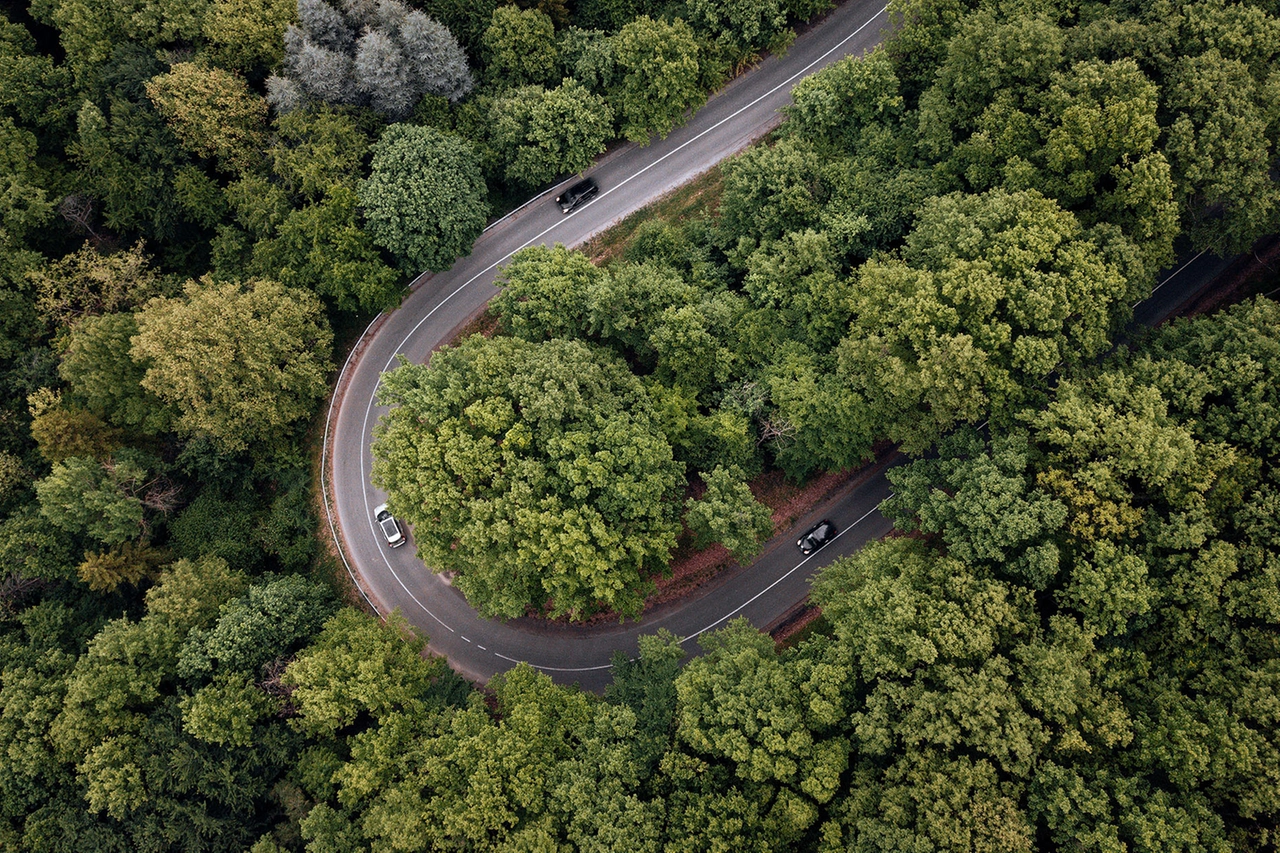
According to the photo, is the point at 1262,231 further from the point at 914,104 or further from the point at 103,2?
the point at 103,2

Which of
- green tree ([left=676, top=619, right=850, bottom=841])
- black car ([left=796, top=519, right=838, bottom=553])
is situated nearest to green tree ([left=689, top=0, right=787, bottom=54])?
black car ([left=796, top=519, right=838, bottom=553])

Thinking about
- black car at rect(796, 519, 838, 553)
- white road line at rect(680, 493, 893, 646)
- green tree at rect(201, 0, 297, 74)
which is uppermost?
green tree at rect(201, 0, 297, 74)

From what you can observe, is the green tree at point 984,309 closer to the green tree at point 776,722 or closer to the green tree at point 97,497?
the green tree at point 776,722

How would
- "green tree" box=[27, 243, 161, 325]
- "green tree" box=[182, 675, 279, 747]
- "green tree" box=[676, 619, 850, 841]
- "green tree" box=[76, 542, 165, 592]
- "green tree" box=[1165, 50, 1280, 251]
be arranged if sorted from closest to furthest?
1. "green tree" box=[676, 619, 850, 841]
2. "green tree" box=[1165, 50, 1280, 251]
3. "green tree" box=[182, 675, 279, 747]
4. "green tree" box=[76, 542, 165, 592]
5. "green tree" box=[27, 243, 161, 325]

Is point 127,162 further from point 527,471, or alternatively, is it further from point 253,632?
point 527,471

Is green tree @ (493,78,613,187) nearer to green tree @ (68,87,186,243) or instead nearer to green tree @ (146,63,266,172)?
green tree @ (146,63,266,172)

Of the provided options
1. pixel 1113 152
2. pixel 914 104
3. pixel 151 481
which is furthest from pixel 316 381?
pixel 1113 152

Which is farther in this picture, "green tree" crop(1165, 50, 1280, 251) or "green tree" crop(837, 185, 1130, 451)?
"green tree" crop(837, 185, 1130, 451)
